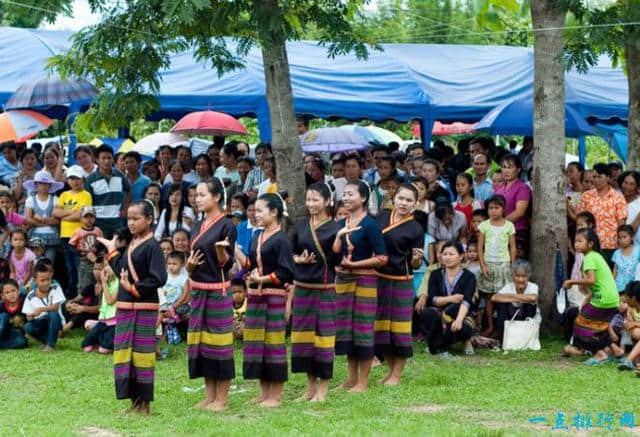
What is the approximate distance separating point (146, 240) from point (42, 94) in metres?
5.90

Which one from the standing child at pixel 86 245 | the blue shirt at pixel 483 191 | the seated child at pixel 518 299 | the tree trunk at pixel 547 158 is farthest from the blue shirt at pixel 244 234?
the tree trunk at pixel 547 158

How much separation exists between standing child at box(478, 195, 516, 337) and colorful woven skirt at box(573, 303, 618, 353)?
3.78 feet

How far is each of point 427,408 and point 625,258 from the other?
3715mm

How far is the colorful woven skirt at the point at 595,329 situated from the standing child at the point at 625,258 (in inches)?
26.6

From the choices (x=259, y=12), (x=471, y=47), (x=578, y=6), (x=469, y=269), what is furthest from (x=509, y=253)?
(x=471, y=47)

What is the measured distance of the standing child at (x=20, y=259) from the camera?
12.1 metres

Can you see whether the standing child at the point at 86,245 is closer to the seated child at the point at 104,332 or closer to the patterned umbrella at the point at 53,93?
the seated child at the point at 104,332

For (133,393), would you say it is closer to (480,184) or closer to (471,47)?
(480,184)

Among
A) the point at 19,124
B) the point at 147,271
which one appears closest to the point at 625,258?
the point at 147,271

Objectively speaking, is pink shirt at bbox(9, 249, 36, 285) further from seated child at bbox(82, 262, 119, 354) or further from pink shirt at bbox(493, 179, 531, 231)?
pink shirt at bbox(493, 179, 531, 231)

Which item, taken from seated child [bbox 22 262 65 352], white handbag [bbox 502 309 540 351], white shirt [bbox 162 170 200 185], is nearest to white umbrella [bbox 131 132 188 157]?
white shirt [bbox 162 170 200 185]

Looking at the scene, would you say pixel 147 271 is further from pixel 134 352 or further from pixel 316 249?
pixel 316 249

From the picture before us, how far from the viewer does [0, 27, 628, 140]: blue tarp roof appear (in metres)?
14.5

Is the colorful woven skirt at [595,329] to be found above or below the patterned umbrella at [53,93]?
below
